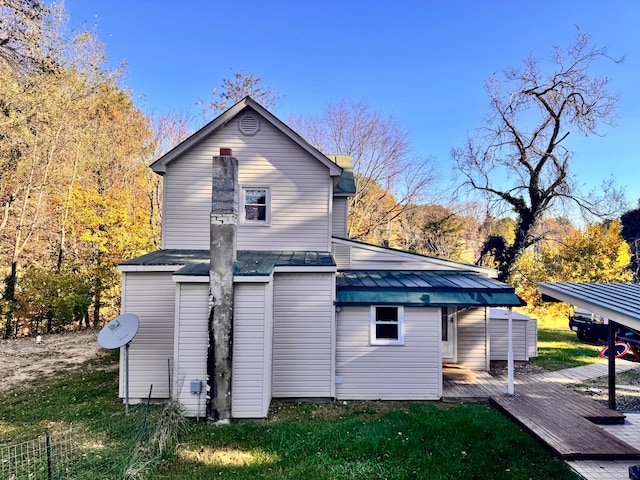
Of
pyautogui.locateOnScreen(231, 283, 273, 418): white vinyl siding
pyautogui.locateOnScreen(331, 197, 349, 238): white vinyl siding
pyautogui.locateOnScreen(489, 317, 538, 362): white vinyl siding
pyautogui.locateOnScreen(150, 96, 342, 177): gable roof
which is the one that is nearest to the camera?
pyautogui.locateOnScreen(231, 283, 273, 418): white vinyl siding

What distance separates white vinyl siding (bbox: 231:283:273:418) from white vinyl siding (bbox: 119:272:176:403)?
81.6 inches

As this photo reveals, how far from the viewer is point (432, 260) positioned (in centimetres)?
1090

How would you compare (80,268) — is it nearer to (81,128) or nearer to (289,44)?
(81,128)

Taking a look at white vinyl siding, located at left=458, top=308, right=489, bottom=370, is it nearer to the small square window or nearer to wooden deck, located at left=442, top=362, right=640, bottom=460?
wooden deck, located at left=442, top=362, right=640, bottom=460

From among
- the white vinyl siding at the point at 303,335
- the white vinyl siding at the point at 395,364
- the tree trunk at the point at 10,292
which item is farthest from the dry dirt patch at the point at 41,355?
the white vinyl siding at the point at 395,364

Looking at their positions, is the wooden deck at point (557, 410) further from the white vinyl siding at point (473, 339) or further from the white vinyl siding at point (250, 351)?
the white vinyl siding at point (250, 351)

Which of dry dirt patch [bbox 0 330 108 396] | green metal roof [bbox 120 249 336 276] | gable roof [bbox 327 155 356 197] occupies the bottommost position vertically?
dry dirt patch [bbox 0 330 108 396]

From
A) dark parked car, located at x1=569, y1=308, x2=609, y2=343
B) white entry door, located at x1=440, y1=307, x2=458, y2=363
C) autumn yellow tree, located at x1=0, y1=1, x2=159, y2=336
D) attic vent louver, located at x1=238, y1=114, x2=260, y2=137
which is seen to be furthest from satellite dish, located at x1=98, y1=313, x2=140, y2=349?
dark parked car, located at x1=569, y1=308, x2=609, y2=343

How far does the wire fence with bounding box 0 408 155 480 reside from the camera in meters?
4.95

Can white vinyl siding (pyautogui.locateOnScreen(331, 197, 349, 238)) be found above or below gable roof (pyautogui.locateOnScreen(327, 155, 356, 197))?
below

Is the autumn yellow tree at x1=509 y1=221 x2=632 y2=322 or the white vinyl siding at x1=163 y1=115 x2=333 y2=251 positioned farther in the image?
the autumn yellow tree at x1=509 y1=221 x2=632 y2=322

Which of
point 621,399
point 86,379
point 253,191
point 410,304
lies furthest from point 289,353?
point 621,399

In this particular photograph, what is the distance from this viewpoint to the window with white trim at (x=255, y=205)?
10289 mm

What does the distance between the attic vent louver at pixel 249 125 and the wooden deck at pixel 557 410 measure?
9.08 meters
